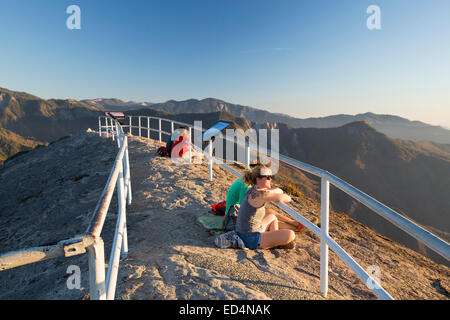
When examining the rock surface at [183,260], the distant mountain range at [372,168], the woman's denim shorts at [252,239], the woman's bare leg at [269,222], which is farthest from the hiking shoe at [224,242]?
the distant mountain range at [372,168]

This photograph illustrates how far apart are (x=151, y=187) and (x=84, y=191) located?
2.71 m

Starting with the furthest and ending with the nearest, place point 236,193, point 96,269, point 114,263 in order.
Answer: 1. point 236,193
2. point 114,263
3. point 96,269

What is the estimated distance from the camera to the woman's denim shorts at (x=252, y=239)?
11.0 ft

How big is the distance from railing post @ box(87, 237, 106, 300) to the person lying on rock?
6.65 feet

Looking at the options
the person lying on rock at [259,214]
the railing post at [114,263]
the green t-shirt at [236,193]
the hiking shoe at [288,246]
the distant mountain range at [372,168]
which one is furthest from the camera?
the distant mountain range at [372,168]

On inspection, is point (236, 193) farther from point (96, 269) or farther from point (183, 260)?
point (96, 269)

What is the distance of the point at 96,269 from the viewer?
1.47m

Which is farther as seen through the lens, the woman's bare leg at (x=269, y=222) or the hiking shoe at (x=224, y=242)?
the woman's bare leg at (x=269, y=222)

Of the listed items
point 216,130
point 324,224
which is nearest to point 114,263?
point 324,224

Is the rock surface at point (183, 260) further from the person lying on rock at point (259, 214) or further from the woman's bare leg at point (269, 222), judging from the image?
the woman's bare leg at point (269, 222)

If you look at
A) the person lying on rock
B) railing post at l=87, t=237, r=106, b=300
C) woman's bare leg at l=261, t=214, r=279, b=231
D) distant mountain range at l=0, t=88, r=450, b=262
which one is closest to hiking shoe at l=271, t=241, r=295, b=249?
the person lying on rock

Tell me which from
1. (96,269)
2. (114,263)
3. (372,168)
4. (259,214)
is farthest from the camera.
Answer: (372,168)

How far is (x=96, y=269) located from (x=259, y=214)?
222cm
